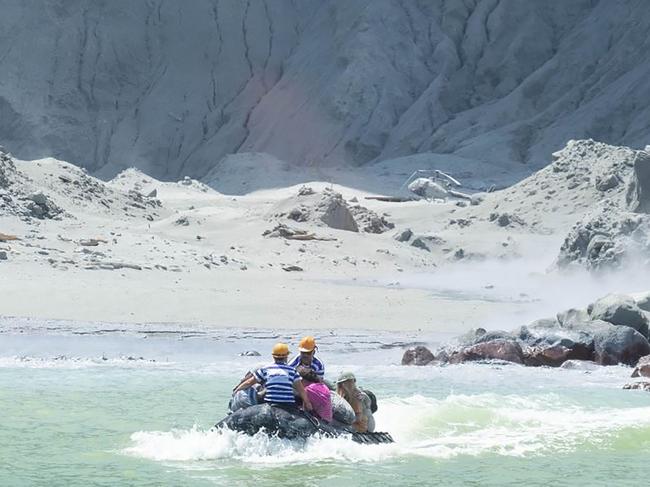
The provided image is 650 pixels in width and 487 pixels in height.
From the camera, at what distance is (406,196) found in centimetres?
5450

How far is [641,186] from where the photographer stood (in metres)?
32.1

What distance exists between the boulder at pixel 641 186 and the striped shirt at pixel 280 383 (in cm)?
2143

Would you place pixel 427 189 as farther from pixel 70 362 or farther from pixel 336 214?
pixel 70 362

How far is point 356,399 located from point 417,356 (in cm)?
681

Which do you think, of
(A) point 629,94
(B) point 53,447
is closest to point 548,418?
(B) point 53,447

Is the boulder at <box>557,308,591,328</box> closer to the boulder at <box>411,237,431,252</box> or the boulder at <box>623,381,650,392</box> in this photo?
the boulder at <box>623,381,650,392</box>

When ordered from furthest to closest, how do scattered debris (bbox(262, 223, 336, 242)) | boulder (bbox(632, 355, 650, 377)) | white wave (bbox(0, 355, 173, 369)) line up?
scattered debris (bbox(262, 223, 336, 242)) → white wave (bbox(0, 355, 173, 369)) → boulder (bbox(632, 355, 650, 377))

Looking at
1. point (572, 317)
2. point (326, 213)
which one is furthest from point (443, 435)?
point (326, 213)

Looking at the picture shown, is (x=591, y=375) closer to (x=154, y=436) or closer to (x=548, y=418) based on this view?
(x=548, y=418)

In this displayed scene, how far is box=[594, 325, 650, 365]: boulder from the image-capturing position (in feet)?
63.5

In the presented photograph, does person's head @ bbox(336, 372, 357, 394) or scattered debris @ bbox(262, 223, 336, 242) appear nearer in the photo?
person's head @ bbox(336, 372, 357, 394)

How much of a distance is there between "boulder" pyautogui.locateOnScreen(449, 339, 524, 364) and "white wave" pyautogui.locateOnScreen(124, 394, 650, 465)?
3317 millimetres

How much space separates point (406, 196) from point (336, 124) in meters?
19.0

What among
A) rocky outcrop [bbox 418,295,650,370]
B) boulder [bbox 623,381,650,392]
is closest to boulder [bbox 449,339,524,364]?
rocky outcrop [bbox 418,295,650,370]
